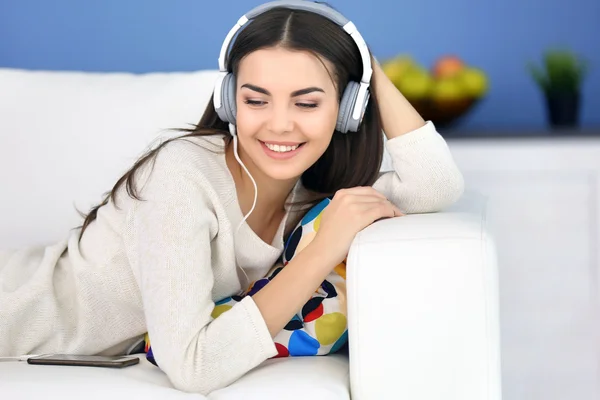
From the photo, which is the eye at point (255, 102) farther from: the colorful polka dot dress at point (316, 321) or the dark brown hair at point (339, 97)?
the colorful polka dot dress at point (316, 321)

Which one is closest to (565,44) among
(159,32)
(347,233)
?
(159,32)

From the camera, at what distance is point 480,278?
4.21 feet

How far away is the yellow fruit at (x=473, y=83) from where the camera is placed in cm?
265

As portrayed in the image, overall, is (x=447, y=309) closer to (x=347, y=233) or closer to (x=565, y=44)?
(x=347, y=233)

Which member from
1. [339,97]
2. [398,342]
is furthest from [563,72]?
[398,342]

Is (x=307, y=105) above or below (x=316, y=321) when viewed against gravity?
above

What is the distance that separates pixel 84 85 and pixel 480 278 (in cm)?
117

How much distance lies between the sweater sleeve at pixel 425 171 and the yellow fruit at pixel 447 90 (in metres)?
0.96

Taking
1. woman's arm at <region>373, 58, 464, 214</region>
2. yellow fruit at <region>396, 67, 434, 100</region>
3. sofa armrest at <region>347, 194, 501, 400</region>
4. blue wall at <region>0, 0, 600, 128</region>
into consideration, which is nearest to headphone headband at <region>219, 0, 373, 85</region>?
woman's arm at <region>373, 58, 464, 214</region>

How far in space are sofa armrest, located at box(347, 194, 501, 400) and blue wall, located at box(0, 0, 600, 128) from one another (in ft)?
5.54

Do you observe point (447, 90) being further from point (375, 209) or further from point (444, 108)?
point (375, 209)

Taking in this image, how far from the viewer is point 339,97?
1589mm

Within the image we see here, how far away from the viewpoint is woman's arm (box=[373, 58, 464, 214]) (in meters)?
1.67

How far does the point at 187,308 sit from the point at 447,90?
1.47m
